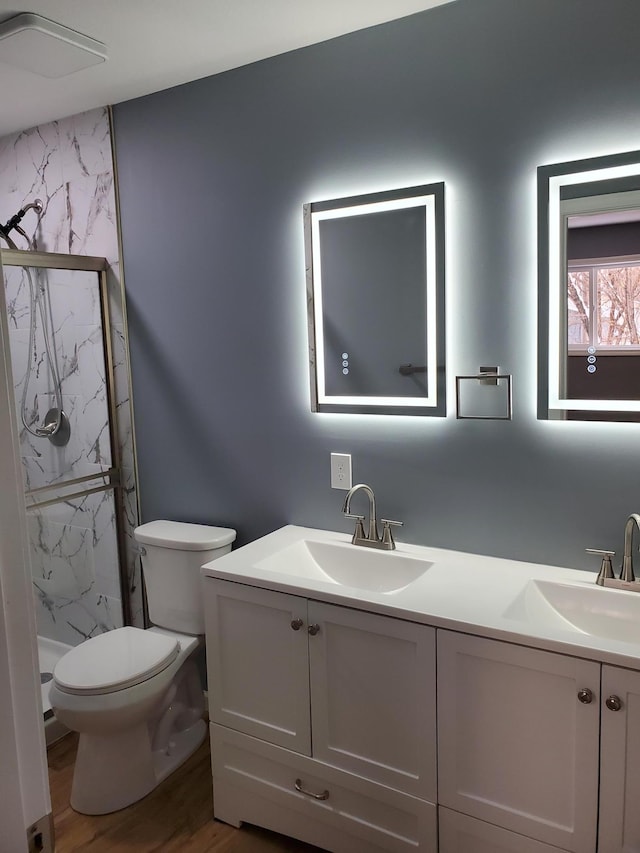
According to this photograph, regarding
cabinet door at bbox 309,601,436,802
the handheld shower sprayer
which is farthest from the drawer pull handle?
the handheld shower sprayer

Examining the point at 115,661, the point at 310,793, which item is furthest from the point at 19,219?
the point at 310,793

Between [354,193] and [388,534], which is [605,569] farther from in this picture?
[354,193]

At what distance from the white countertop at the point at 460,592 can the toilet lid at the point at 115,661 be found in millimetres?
460

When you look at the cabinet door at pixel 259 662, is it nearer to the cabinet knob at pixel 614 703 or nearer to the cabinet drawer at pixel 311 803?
the cabinet drawer at pixel 311 803

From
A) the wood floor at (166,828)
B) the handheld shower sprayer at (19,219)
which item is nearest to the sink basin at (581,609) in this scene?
the wood floor at (166,828)

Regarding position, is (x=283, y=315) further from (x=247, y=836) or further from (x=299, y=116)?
(x=247, y=836)

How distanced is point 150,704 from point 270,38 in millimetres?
2266

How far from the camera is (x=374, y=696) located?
1.92 metres

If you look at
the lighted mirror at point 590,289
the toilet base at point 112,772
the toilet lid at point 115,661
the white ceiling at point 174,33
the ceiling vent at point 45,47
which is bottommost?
the toilet base at point 112,772

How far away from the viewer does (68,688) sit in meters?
2.28

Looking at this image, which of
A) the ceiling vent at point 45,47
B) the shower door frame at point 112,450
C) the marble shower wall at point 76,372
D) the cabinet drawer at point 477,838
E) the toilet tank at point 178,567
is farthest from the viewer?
the marble shower wall at point 76,372

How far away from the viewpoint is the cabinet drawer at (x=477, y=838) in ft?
5.67

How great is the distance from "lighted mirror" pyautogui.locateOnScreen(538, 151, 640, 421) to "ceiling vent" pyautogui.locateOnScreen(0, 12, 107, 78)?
1522 millimetres

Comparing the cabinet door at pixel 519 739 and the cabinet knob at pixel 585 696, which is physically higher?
the cabinet knob at pixel 585 696
